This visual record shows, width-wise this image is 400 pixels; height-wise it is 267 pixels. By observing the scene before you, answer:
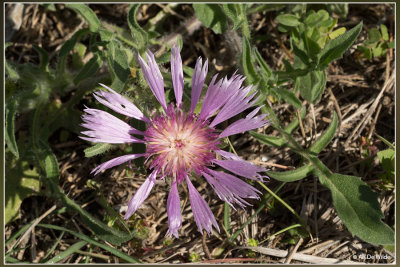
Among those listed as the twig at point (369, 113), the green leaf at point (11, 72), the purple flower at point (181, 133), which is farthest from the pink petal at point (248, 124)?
the green leaf at point (11, 72)

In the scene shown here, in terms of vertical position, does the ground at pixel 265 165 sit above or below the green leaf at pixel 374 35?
below

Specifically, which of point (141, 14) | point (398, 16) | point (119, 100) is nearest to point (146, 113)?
point (119, 100)

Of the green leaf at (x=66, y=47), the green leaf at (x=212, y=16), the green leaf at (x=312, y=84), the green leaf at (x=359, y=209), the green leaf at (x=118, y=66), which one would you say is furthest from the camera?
the green leaf at (x=66, y=47)

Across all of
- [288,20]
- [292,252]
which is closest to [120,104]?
[288,20]

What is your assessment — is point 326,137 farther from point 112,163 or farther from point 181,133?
point 112,163

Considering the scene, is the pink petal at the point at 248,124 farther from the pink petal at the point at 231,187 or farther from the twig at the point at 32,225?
the twig at the point at 32,225

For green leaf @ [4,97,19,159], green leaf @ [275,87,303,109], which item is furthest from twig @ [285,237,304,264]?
green leaf @ [4,97,19,159]

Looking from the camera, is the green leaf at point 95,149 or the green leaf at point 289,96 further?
the green leaf at point 289,96

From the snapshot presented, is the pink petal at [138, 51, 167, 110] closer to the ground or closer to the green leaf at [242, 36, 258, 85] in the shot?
the green leaf at [242, 36, 258, 85]
